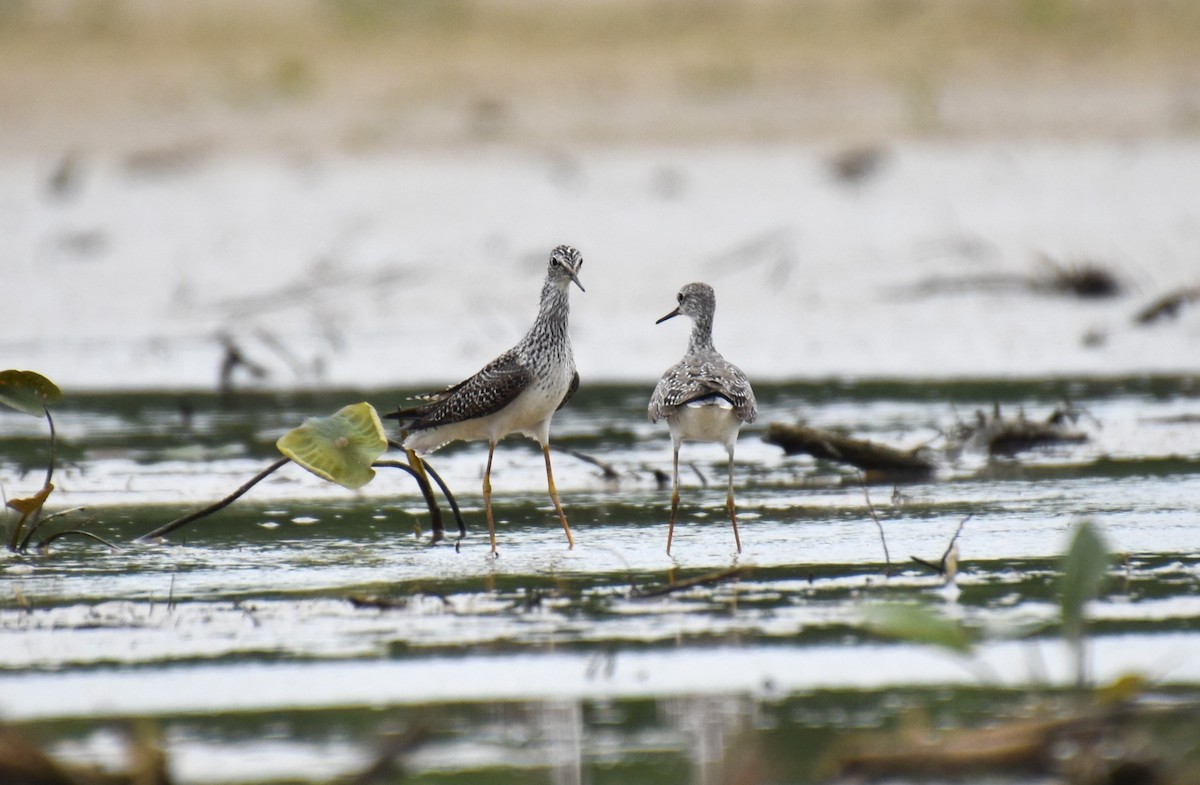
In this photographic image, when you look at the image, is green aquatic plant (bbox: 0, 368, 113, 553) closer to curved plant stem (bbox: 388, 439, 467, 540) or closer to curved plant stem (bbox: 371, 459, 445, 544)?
curved plant stem (bbox: 371, 459, 445, 544)

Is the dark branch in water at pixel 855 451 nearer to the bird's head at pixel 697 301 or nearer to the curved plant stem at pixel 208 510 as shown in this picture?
the bird's head at pixel 697 301

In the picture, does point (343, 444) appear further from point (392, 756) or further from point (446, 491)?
point (392, 756)

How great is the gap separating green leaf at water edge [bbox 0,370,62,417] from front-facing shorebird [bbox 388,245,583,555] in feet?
4.59

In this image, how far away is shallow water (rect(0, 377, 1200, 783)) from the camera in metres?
4.93

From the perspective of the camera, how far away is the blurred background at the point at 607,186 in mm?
13688

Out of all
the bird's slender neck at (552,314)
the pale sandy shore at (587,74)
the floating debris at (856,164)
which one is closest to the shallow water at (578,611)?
the bird's slender neck at (552,314)

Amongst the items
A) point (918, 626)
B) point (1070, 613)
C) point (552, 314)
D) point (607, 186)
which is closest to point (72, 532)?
point (552, 314)

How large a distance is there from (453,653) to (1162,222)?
11.6 m

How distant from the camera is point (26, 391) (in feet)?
24.4

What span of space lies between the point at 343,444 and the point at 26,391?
129cm

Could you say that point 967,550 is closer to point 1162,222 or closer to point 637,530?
point 637,530

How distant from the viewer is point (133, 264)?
1625 centimetres

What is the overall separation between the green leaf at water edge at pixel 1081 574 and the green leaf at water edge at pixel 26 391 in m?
4.18

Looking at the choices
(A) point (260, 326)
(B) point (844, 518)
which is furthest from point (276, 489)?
(A) point (260, 326)
